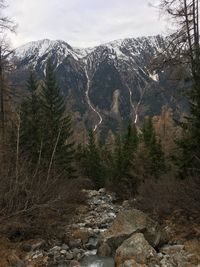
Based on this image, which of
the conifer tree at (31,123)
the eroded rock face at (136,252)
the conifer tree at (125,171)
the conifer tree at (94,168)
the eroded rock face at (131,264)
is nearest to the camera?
the eroded rock face at (131,264)

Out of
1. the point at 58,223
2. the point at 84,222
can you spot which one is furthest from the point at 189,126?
the point at 58,223

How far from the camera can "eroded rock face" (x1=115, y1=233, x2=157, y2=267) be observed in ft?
35.8

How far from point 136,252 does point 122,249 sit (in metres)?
0.46

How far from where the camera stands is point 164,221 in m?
15.8

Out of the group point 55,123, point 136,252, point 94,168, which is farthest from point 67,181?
point 94,168

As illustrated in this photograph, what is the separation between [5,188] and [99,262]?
3.90m

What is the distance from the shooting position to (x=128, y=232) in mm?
12797

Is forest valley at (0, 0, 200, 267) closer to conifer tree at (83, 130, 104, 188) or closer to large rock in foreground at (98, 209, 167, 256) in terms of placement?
large rock in foreground at (98, 209, 167, 256)

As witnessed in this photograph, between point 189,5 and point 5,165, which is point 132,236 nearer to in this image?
point 5,165

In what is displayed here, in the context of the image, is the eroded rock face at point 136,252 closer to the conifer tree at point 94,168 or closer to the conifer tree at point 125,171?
the conifer tree at point 125,171

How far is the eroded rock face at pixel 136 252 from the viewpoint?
430 inches

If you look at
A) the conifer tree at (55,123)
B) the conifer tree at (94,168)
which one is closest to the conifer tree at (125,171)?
the conifer tree at (55,123)

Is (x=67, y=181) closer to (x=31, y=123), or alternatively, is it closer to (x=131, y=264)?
(x=31, y=123)

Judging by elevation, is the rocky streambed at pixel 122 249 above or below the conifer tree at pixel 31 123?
below
